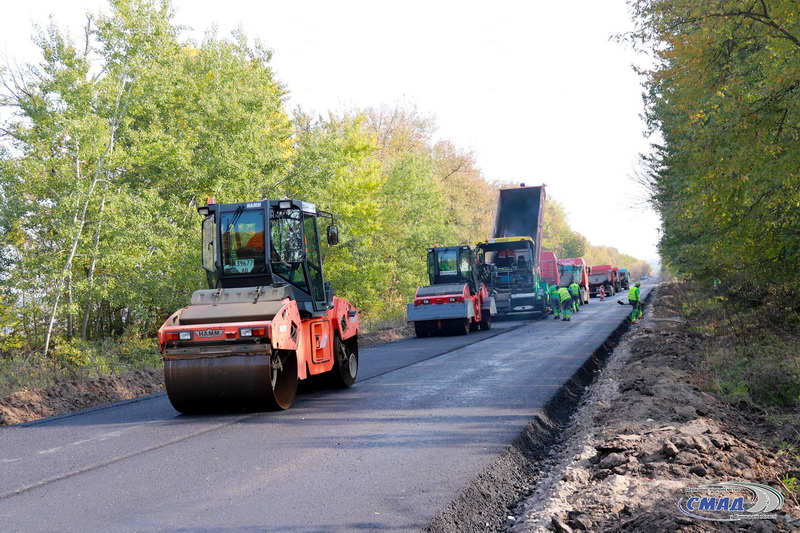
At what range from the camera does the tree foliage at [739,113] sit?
1046 centimetres

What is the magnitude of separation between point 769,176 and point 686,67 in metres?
3.14

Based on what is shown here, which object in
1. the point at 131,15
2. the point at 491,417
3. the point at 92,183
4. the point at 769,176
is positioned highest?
the point at 131,15

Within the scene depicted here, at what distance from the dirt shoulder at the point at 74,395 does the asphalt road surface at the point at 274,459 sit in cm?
83

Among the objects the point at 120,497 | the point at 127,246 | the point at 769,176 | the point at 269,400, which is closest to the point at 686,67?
the point at 769,176

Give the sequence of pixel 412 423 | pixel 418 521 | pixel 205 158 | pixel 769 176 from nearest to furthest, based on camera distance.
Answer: pixel 418 521 → pixel 412 423 → pixel 769 176 → pixel 205 158

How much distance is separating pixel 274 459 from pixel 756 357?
9.40 meters

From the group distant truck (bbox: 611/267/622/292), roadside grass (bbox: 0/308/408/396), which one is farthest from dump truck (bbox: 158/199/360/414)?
distant truck (bbox: 611/267/622/292)

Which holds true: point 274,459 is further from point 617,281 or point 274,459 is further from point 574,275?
point 617,281

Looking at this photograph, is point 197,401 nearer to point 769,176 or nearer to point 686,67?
point 769,176

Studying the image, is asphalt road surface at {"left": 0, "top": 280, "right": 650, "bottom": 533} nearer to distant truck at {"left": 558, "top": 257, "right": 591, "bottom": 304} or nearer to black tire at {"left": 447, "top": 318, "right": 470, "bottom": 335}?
black tire at {"left": 447, "top": 318, "right": 470, "bottom": 335}

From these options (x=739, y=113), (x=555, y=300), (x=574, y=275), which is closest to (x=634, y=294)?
(x=555, y=300)

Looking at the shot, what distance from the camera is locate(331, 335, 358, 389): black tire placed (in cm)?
1160

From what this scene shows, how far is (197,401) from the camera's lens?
937 centimetres

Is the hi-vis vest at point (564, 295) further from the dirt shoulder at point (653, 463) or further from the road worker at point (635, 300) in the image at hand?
the dirt shoulder at point (653, 463)
